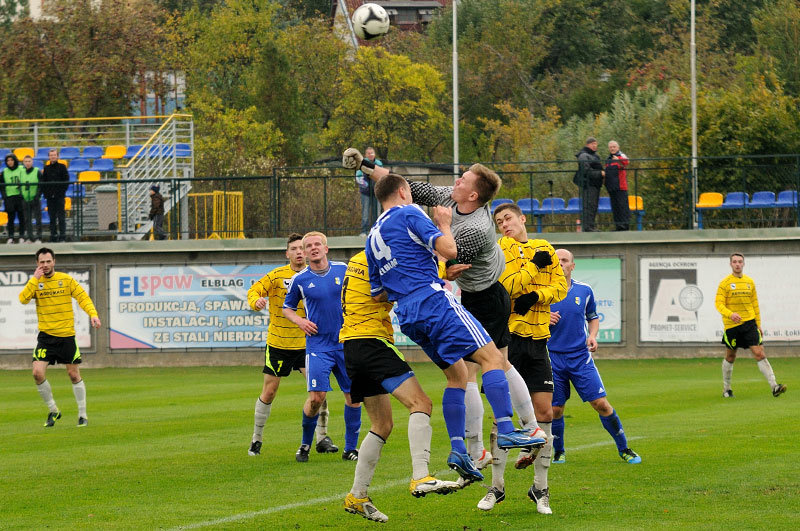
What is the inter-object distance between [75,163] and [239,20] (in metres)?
31.3

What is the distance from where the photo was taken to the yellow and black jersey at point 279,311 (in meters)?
13.4

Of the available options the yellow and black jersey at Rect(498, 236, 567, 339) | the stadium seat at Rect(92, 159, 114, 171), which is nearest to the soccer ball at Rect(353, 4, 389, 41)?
the yellow and black jersey at Rect(498, 236, 567, 339)

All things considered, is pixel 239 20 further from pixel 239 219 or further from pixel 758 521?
pixel 758 521

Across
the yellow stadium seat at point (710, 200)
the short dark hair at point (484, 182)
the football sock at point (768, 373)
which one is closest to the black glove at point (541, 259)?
the short dark hair at point (484, 182)

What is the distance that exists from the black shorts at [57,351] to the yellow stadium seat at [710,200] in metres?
16.6

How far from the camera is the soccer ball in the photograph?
21.9m

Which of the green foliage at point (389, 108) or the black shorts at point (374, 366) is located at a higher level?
the green foliage at point (389, 108)

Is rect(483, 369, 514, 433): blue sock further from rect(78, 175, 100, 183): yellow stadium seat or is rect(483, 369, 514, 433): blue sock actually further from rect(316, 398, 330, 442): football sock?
rect(78, 175, 100, 183): yellow stadium seat

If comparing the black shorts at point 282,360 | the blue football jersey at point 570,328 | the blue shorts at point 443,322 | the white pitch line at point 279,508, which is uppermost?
the blue shorts at point 443,322

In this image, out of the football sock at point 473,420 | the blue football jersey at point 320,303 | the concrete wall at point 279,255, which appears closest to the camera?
the football sock at point 473,420

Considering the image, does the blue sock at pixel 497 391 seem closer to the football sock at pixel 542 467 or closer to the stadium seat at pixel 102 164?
the football sock at pixel 542 467

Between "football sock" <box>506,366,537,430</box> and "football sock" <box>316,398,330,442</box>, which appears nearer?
"football sock" <box>506,366,537,430</box>

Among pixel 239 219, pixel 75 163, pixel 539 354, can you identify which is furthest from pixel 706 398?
pixel 75 163

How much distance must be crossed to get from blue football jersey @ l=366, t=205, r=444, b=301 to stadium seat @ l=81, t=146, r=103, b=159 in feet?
97.0
